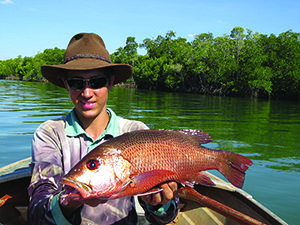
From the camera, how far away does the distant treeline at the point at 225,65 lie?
48494 millimetres

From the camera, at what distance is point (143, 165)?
180 centimetres

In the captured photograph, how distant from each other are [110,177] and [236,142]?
10.8m

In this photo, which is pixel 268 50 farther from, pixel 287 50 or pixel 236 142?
pixel 236 142

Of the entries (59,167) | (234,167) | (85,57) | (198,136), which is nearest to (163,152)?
(198,136)

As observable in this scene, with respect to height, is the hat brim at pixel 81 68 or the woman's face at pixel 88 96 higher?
the hat brim at pixel 81 68

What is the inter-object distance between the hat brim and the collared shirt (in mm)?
460

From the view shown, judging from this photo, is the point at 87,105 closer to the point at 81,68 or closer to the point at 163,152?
the point at 81,68

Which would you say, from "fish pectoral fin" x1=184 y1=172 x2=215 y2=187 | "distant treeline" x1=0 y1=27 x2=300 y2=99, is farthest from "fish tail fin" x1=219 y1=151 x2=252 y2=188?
"distant treeline" x1=0 y1=27 x2=300 y2=99

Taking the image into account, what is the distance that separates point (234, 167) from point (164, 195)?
57 cm

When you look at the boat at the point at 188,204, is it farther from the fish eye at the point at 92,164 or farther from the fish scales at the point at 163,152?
the fish eye at the point at 92,164

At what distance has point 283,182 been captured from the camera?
7320mm

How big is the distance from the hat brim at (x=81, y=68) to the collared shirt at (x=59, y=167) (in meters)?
0.46

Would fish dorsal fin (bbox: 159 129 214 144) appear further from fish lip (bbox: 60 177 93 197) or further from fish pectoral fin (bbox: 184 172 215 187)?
fish lip (bbox: 60 177 93 197)

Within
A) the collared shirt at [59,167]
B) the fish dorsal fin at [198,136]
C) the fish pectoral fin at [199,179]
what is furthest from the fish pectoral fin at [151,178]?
the collared shirt at [59,167]
